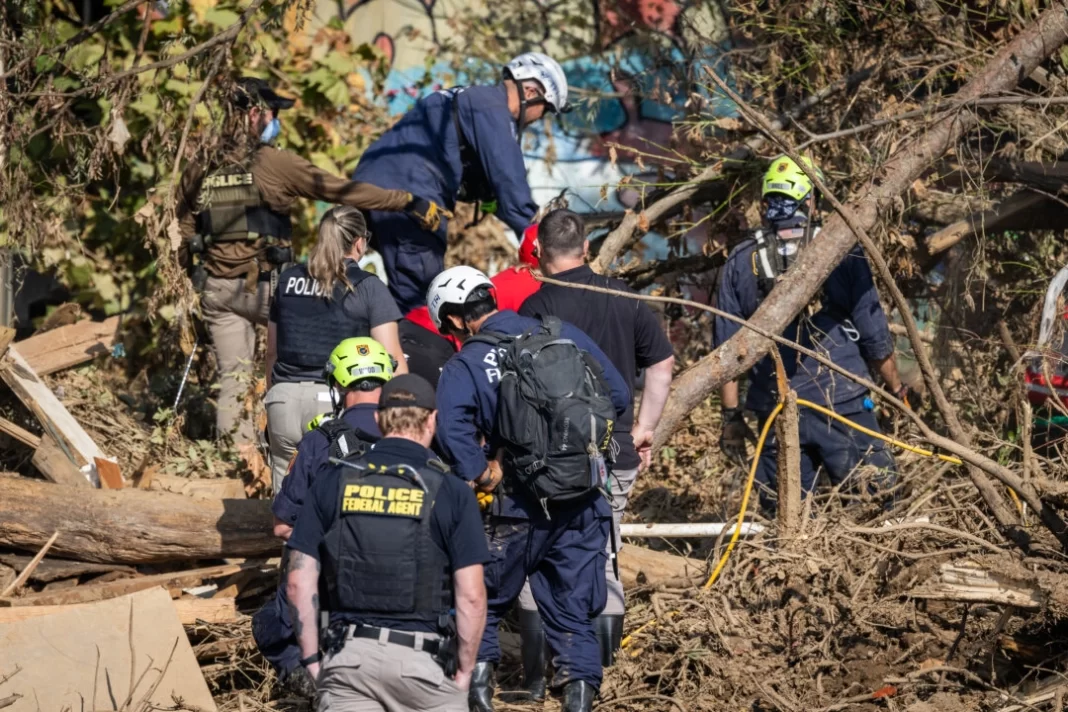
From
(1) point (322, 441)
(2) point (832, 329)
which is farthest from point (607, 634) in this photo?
(2) point (832, 329)

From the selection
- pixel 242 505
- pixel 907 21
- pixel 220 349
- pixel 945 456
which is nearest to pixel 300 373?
pixel 242 505

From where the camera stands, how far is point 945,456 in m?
6.23

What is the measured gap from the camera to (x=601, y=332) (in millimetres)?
5617

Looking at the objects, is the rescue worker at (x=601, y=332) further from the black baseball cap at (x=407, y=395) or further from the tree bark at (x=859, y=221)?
the black baseball cap at (x=407, y=395)

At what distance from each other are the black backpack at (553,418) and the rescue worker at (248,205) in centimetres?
226

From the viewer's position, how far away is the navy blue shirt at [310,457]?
196 inches

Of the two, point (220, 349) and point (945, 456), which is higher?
point (220, 349)

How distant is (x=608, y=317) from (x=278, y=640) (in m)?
2.01

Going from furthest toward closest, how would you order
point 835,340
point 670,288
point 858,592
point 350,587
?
point 670,288, point 835,340, point 858,592, point 350,587

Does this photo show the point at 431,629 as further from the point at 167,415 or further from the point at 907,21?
the point at 907,21

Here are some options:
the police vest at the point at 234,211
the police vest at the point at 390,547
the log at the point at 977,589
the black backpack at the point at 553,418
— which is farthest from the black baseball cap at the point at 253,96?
the log at the point at 977,589

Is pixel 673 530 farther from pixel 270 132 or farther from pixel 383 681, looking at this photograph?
pixel 270 132

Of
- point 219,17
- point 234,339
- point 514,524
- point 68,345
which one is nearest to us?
point 514,524

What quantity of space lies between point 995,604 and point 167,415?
215 inches
